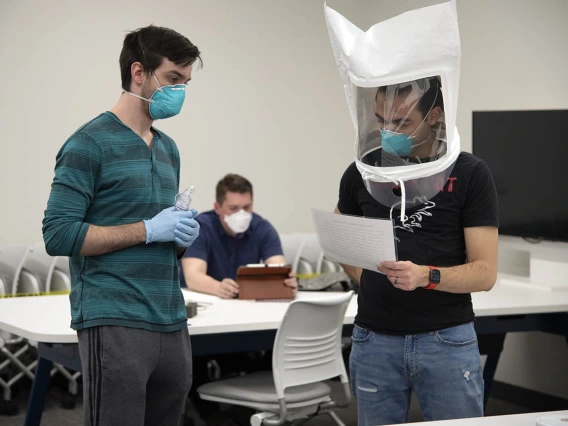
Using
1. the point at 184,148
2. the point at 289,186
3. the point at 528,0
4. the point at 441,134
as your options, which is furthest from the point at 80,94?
the point at 441,134

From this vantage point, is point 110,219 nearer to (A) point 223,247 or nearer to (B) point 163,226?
(B) point 163,226

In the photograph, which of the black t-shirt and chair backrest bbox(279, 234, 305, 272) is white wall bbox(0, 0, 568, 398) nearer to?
chair backrest bbox(279, 234, 305, 272)

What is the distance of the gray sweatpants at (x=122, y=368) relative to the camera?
2.29 meters

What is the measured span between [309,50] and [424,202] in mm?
4845

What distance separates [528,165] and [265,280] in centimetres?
186

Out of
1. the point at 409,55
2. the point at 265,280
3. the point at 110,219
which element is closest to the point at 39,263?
the point at 265,280

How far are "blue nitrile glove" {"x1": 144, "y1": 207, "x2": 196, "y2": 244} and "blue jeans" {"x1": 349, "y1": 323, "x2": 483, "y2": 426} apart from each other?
24.2 inches

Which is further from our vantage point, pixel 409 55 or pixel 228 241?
pixel 228 241

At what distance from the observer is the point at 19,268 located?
544 cm

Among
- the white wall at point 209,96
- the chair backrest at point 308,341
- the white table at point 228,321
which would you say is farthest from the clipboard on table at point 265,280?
the white wall at point 209,96

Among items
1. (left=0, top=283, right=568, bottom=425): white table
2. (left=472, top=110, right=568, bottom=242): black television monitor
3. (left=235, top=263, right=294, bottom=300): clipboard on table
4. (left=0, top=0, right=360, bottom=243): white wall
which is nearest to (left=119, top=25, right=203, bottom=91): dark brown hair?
(left=0, top=283, right=568, bottom=425): white table

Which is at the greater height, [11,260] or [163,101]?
[163,101]

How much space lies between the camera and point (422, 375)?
2.27 meters

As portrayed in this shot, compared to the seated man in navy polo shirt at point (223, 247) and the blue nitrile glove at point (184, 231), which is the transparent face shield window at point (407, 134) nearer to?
the blue nitrile glove at point (184, 231)
